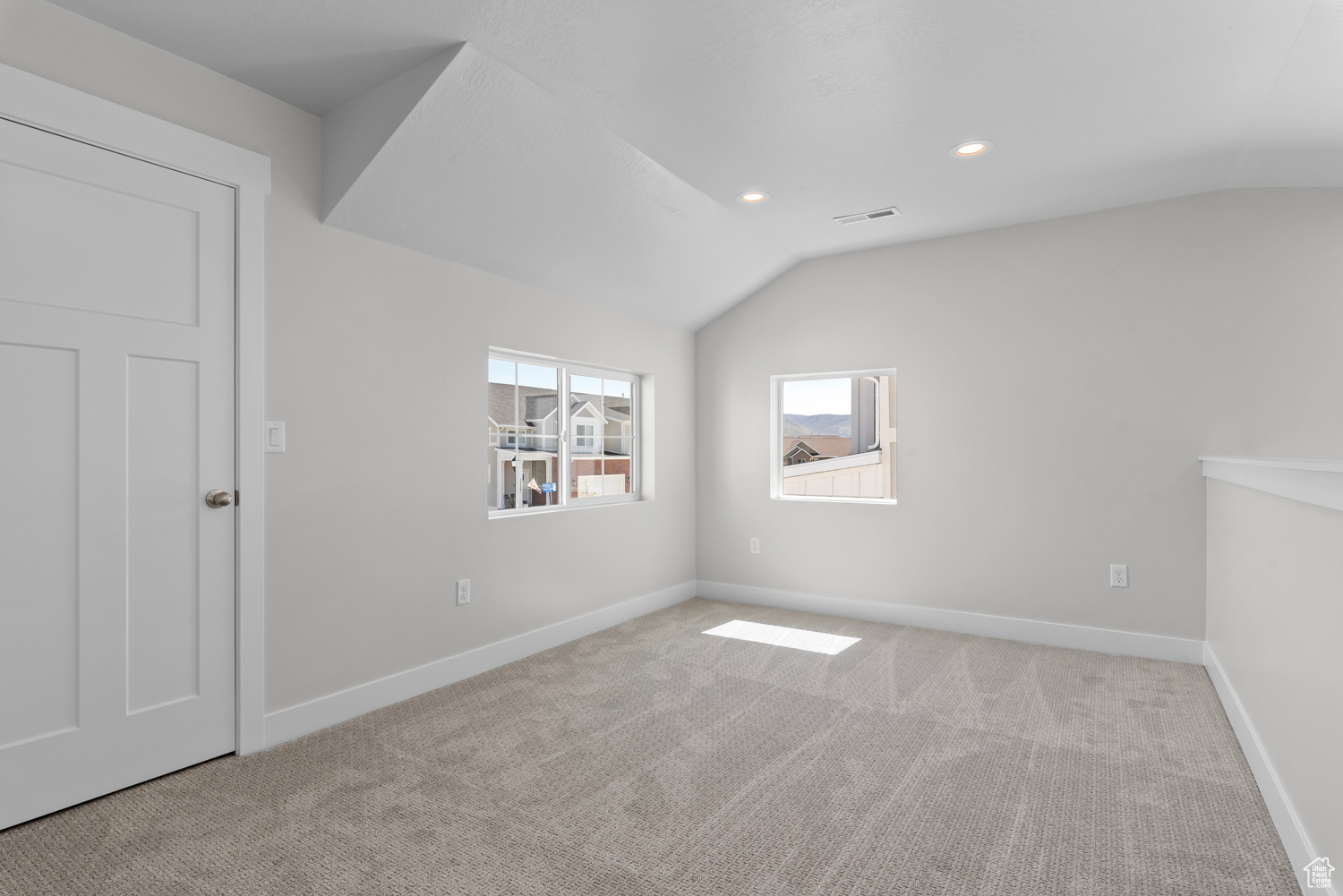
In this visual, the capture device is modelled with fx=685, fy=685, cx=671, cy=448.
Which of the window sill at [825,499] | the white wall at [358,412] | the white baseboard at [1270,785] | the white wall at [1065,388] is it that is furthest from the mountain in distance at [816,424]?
the white baseboard at [1270,785]

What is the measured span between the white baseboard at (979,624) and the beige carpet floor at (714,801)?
35 centimetres

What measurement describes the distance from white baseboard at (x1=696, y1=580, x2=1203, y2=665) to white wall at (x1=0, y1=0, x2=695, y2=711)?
1.56 m

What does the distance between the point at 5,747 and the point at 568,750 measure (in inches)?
65.1

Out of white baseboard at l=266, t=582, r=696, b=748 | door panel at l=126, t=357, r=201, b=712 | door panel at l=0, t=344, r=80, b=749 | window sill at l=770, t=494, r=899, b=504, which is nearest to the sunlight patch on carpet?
white baseboard at l=266, t=582, r=696, b=748

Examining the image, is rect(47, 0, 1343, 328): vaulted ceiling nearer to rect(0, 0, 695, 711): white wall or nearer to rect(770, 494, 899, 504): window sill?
rect(0, 0, 695, 711): white wall

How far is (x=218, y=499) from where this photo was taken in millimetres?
2426

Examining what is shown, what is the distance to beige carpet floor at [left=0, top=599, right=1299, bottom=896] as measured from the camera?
179 cm

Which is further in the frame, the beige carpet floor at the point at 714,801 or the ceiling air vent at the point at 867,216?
the ceiling air vent at the point at 867,216

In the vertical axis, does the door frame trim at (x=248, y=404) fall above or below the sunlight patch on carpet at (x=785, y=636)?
above

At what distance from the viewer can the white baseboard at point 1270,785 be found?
177 centimetres

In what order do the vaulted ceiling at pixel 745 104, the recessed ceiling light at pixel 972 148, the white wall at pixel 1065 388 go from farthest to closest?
the white wall at pixel 1065 388 → the recessed ceiling light at pixel 972 148 → the vaulted ceiling at pixel 745 104

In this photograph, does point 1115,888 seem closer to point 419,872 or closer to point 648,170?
point 419,872

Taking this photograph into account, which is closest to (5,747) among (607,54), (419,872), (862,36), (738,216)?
(419,872)

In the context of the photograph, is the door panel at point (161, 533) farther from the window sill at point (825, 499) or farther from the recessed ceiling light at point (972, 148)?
the window sill at point (825, 499)
